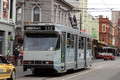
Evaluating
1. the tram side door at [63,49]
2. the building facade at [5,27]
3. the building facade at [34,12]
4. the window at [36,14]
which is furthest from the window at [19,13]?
the tram side door at [63,49]

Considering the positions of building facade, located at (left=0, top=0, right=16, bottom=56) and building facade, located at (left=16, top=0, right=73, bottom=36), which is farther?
building facade, located at (left=16, top=0, right=73, bottom=36)

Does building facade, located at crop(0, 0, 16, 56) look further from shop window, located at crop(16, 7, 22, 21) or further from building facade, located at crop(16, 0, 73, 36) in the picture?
shop window, located at crop(16, 7, 22, 21)

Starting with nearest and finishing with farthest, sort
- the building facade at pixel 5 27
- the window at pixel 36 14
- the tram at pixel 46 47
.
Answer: the tram at pixel 46 47 < the building facade at pixel 5 27 < the window at pixel 36 14

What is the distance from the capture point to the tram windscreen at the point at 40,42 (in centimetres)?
1797

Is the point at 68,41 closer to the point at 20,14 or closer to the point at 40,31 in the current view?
the point at 40,31

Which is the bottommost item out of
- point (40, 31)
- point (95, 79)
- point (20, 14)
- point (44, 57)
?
point (95, 79)

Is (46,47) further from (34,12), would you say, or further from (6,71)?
(34,12)

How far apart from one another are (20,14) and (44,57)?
2905cm

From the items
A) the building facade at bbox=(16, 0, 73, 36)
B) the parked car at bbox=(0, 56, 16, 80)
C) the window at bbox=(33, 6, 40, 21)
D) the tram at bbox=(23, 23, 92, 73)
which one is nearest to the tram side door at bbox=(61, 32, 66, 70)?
the tram at bbox=(23, 23, 92, 73)

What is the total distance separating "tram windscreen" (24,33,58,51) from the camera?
59.0 ft

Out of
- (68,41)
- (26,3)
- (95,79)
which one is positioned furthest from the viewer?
(26,3)

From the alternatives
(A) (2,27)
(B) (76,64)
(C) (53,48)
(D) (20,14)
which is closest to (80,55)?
(B) (76,64)

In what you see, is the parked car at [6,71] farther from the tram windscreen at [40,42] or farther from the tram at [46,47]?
the tram windscreen at [40,42]

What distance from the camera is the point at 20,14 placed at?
4588cm
